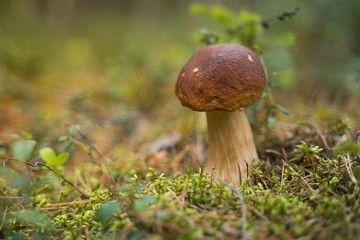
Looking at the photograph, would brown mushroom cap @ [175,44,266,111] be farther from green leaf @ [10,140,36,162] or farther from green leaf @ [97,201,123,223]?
green leaf @ [10,140,36,162]

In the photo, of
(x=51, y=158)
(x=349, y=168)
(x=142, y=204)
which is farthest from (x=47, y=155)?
(x=349, y=168)

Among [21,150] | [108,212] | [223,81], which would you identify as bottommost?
[108,212]

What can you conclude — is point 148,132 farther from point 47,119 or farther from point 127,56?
point 127,56

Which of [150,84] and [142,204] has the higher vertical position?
[150,84]

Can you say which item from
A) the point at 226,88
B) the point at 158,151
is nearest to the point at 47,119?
the point at 158,151

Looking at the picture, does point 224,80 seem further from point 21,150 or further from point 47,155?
point 21,150

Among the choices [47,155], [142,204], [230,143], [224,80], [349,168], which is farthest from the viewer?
[230,143]
